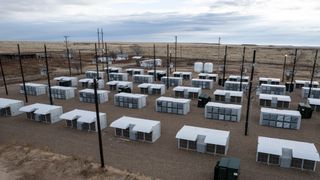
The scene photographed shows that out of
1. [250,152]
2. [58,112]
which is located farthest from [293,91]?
[58,112]

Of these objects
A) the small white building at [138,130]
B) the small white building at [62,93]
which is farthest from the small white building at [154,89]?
the small white building at [138,130]

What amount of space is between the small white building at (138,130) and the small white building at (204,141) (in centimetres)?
314

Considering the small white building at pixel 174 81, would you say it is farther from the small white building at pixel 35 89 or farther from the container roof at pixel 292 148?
the container roof at pixel 292 148

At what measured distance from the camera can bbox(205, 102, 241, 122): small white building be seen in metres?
33.4

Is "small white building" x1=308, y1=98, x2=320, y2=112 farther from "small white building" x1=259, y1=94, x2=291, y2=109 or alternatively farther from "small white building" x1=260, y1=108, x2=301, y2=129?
"small white building" x1=260, y1=108, x2=301, y2=129

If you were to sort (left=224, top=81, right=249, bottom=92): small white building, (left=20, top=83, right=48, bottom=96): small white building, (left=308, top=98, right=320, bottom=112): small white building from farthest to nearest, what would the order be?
1. (left=224, top=81, right=249, bottom=92): small white building
2. (left=20, top=83, right=48, bottom=96): small white building
3. (left=308, top=98, right=320, bottom=112): small white building

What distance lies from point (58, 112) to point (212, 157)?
69.5 feet

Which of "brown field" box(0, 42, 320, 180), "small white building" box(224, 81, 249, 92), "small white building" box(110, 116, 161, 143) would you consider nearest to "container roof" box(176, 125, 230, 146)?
"brown field" box(0, 42, 320, 180)

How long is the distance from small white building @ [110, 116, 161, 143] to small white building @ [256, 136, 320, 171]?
10346mm

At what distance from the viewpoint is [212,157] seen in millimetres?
23938

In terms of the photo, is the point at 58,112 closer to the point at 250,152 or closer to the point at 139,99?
the point at 139,99

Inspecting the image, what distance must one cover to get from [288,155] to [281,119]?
10180 mm

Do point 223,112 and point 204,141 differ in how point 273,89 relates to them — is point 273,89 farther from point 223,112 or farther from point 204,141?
point 204,141

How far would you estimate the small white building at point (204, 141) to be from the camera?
24219mm
